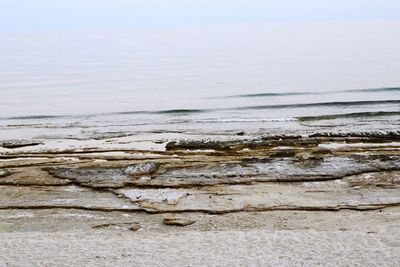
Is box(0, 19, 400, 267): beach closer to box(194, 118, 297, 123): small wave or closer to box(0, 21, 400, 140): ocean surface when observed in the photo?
box(194, 118, 297, 123): small wave

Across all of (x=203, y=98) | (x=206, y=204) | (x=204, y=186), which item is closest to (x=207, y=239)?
(x=206, y=204)

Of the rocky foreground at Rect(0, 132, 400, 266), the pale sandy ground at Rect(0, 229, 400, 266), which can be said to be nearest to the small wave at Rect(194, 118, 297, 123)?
the rocky foreground at Rect(0, 132, 400, 266)

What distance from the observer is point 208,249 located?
7047mm

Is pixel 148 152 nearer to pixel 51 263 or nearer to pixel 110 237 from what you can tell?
pixel 110 237

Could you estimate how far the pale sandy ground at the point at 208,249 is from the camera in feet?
21.8

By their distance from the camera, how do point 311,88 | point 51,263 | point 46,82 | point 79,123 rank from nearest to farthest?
point 51,263 → point 79,123 → point 311,88 → point 46,82

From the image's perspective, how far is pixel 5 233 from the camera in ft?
26.2

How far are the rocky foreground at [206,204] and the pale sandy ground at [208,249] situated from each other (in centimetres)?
1

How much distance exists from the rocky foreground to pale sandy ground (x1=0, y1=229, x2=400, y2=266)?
0.5 inches

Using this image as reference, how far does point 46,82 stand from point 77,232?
30145mm

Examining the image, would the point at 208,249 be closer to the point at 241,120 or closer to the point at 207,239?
the point at 207,239

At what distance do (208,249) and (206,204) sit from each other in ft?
6.67

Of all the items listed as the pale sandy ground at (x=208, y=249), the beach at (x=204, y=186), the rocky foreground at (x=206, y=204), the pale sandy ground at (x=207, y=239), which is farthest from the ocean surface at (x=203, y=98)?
the pale sandy ground at (x=208, y=249)

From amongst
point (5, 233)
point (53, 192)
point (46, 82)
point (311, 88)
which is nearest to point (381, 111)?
point (311, 88)
